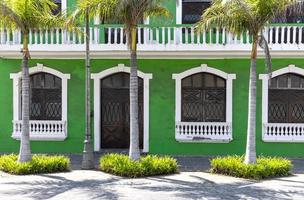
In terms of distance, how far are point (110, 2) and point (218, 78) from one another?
5954 mm

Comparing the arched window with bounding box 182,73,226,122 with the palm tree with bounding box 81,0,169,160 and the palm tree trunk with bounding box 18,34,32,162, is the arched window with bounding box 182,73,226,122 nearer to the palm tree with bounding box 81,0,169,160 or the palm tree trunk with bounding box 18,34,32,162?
the palm tree with bounding box 81,0,169,160

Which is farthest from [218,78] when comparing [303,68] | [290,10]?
[290,10]

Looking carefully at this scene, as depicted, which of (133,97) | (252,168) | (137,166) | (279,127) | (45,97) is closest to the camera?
(252,168)

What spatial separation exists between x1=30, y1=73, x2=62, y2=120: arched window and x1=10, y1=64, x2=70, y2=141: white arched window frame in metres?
0.29

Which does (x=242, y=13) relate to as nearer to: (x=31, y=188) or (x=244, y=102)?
(x=244, y=102)

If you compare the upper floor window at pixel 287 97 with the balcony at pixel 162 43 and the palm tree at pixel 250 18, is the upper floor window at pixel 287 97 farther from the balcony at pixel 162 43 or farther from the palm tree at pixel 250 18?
the palm tree at pixel 250 18

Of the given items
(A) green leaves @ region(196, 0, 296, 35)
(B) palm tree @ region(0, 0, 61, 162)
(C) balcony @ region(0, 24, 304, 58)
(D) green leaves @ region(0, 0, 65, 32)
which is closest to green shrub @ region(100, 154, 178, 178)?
(B) palm tree @ region(0, 0, 61, 162)

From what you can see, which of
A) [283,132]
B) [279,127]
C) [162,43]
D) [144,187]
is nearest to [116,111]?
[162,43]

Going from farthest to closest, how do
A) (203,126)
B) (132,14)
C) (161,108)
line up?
1. (161,108)
2. (203,126)
3. (132,14)

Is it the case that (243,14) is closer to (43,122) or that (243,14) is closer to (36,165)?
(36,165)

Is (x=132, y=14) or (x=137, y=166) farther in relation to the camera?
(x=137, y=166)

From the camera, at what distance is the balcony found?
47.7 ft

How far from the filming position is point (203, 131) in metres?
15.4

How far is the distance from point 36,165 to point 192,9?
7.96 metres
